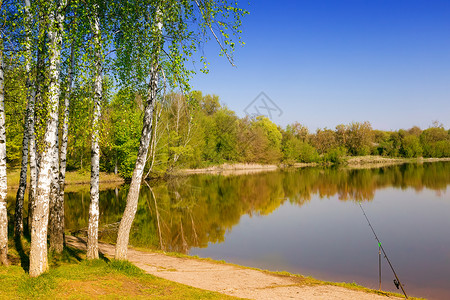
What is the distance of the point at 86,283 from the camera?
23.4 ft

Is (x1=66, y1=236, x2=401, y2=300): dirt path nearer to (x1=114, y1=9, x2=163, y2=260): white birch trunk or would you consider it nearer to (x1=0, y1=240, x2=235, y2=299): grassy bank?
(x1=0, y1=240, x2=235, y2=299): grassy bank

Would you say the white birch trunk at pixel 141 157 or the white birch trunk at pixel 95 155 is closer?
the white birch trunk at pixel 95 155

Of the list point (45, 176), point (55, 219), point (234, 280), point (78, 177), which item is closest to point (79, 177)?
point (78, 177)

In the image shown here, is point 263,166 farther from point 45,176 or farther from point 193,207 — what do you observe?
point 45,176

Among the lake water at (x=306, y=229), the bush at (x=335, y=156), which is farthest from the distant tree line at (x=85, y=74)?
the bush at (x=335, y=156)

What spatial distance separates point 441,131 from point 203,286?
11261cm

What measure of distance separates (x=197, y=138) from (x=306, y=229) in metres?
35.7

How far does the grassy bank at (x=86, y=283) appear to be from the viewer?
636 cm

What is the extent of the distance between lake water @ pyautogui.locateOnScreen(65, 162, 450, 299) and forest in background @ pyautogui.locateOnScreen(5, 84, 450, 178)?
5054 mm

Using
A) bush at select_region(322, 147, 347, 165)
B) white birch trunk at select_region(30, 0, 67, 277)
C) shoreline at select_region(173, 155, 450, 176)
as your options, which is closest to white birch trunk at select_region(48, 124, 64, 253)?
white birch trunk at select_region(30, 0, 67, 277)

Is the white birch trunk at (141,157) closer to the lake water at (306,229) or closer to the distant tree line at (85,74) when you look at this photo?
the distant tree line at (85,74)

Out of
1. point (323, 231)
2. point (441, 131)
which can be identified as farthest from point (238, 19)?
point (441, 131)

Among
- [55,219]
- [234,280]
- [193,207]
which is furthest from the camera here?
[193,207]

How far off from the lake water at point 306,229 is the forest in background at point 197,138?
5054 mm
